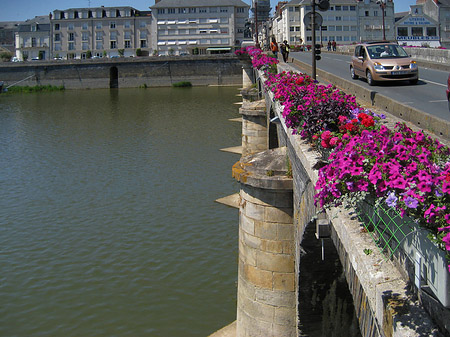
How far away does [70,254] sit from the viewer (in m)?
15.9

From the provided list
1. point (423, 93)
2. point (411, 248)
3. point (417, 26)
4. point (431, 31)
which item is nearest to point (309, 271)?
point (411, 248)

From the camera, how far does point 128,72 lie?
73500mm

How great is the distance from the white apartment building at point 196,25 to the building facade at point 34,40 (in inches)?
898

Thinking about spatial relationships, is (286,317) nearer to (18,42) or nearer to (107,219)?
(107,219)

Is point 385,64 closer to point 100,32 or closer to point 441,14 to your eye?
point 441,14

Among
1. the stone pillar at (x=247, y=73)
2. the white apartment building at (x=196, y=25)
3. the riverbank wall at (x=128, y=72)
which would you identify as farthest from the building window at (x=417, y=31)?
the stone pillar at (x=247, y=73)

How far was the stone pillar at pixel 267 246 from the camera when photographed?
10.5m

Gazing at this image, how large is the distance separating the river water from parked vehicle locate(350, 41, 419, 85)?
6845mm

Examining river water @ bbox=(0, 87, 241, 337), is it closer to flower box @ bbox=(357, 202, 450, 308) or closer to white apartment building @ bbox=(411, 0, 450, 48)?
flower box @ bbox=(357, 202, 450, 308)

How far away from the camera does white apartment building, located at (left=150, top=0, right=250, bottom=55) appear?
9669 cm

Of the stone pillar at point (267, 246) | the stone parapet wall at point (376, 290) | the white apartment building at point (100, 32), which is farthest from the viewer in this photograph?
the white apartment building at point (100, 32)

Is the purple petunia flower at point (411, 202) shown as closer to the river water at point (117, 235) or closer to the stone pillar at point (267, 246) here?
the stone pillar at point (267, 246)

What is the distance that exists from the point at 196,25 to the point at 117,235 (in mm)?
85141

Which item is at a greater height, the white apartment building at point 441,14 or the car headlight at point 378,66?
the white apartment building at point 441,14
